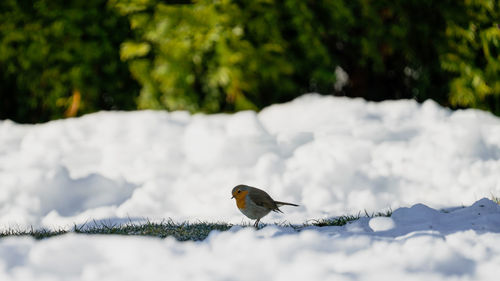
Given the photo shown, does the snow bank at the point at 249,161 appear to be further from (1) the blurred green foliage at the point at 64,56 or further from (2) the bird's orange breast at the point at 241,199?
(1) the blurred green foliage at the point at 64,56

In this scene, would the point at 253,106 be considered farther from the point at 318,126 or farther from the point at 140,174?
the point at 140,174

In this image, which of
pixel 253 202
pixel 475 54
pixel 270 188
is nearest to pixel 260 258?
pixel 253 202

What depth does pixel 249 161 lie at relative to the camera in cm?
741

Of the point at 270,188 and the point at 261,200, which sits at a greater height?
the point at 261,200

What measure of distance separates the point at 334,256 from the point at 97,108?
7575 millimetres

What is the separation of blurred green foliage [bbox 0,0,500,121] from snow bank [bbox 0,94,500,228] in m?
0.86

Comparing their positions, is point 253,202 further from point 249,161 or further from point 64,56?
point 64,56

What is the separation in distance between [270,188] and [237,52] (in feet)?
9.09

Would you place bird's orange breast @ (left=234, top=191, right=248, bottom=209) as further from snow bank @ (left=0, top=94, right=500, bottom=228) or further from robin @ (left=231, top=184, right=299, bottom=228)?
snow bank @ (left=0, top=94, right=500, bottom=228)

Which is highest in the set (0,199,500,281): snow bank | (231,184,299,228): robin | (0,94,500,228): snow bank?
(0,199,500,281): snow bank

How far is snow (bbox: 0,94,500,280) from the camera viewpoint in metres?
3.17

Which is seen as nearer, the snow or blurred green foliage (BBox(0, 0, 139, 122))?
the snow

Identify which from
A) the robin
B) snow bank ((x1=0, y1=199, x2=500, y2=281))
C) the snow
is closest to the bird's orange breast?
the robin

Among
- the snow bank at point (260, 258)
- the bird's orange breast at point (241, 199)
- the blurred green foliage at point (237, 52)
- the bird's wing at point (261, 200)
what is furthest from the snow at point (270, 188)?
the blurred green foliage at point (237, 52)
